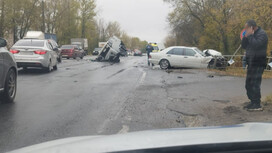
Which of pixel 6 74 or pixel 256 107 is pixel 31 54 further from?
pixel 256 107

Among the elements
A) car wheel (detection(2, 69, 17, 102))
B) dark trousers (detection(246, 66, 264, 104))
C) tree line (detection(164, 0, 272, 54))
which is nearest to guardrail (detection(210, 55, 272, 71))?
tree line (detection(164, 0, 272, 54))

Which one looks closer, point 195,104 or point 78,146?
point 78,146

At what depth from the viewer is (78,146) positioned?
175cm

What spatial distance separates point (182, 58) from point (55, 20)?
42190mm

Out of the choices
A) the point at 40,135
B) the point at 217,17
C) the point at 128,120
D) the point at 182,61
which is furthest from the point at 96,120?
the point at 217,17

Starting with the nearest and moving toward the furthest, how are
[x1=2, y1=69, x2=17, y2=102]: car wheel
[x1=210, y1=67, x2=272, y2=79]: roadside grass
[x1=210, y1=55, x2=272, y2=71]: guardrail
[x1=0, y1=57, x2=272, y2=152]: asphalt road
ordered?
[x1=0, y1=57, x2=272, y2=152]: asphalt road
[x1=2, y1=69, x2=17, y2=102]: car wheel
[x1=210, y1=67, x2=272, y2=79]: roadside grass
[x1=210, y1=55, x2=272, y2=71]: guardrail

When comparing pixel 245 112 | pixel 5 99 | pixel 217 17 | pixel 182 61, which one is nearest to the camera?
pixel 245 112

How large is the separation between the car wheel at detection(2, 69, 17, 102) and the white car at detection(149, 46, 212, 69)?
12.7 m

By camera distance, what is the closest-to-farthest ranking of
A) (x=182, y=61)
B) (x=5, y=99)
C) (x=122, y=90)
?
1. (x=5, y=99)
2. (x=122, y=90)
3. (x=182, y=61)

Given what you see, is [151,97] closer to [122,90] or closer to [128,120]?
[122,90]

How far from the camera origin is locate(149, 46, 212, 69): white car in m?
18.3

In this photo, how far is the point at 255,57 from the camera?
20.5ft

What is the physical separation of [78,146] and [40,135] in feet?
9.79

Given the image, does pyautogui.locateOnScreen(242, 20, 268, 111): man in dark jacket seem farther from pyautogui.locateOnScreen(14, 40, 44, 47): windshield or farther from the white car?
the white car
